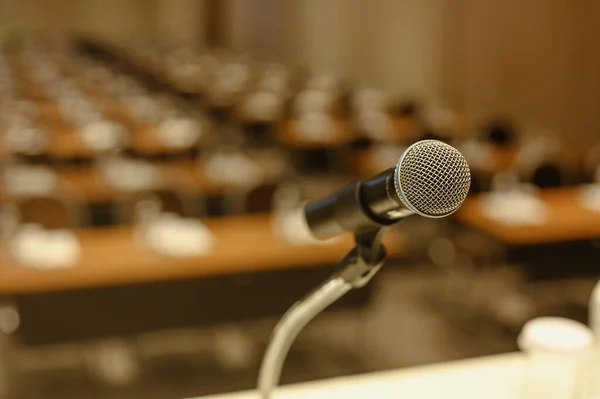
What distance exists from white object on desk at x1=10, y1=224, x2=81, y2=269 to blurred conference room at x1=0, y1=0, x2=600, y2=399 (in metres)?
0.01

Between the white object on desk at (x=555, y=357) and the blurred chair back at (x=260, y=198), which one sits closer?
the white object on desk at (x=555, y=357)

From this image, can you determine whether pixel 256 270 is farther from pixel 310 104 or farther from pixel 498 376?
pixel 310 104

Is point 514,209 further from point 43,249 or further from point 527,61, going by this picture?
point 527,61

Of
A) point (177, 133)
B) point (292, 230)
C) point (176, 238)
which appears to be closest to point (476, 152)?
point (177, 133)

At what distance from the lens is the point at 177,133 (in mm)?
7195

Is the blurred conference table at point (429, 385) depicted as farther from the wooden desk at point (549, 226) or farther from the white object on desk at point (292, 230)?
the wooden desk at point (549, 226)

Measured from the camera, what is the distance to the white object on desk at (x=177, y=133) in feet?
22.5

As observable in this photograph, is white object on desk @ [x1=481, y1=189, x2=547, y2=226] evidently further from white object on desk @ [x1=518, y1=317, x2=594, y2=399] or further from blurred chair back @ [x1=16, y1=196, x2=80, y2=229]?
white object on desk @ [x1=518, y1=317, x2=594, y2=399]

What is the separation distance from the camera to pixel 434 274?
217 inches

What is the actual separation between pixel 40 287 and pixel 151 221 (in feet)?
2.78

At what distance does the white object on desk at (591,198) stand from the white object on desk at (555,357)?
11.7 ft

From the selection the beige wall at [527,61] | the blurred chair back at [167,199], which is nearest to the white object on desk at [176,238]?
the blurred chair back at [167,199]

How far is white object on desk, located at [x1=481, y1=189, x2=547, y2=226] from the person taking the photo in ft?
14.7

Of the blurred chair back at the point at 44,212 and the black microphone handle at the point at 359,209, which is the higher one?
the black microphone handle at the point at 359,209
